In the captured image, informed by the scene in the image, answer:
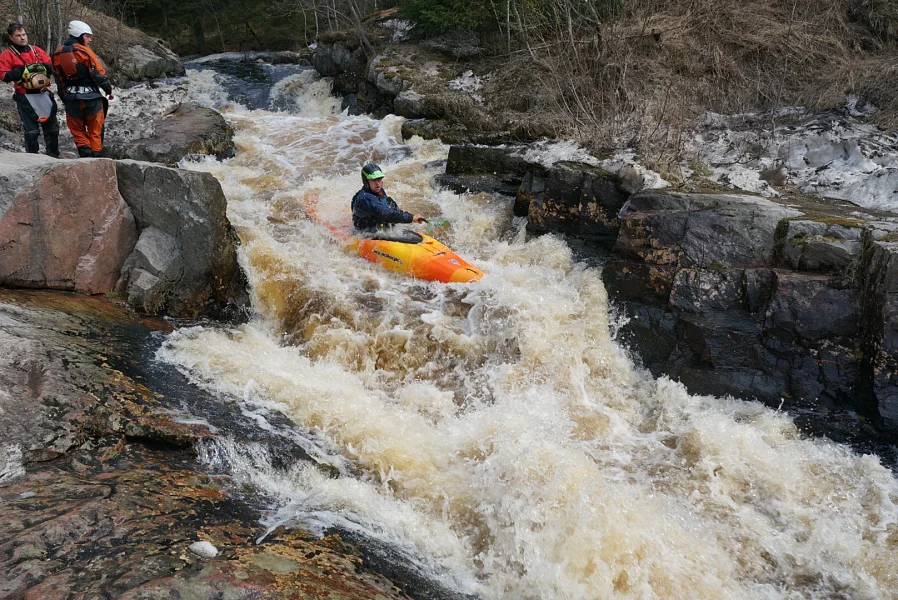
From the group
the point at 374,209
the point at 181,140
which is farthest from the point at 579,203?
the point at 181,140

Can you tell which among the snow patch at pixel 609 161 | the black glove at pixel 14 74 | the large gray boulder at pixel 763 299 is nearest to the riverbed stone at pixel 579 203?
the snow patch at pixel 609 161

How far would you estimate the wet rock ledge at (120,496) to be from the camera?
7.08 feet

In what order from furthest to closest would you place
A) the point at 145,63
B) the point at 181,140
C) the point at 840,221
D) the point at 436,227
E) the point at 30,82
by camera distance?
the point at 145,63 → the point at 181,140 → the point at 436,227 → the point at 30,82 → the point at 840,221

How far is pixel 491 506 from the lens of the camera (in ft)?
11.5

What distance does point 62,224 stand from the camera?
15.3ft

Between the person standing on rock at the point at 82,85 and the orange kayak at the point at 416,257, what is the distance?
290 centimetres

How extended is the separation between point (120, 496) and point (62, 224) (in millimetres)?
3016

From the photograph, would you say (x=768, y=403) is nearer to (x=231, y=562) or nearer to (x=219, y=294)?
(x=231, y=562)

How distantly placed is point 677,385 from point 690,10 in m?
8.61

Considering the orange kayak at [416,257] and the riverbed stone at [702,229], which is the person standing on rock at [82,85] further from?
the riverbed stone at [702,229]

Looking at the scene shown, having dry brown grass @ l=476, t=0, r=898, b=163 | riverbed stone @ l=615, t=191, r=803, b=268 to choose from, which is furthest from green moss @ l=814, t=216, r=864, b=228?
dry brown grass @ l=476, t=0, r=898, b=163

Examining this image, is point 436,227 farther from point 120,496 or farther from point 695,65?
point 695,65

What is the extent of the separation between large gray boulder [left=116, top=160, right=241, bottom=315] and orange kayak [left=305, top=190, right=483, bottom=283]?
1653 mm

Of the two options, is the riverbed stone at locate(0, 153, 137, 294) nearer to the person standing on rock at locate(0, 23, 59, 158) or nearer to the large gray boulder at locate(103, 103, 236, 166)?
the person standing on rock at locate(0, 23, 59, 158)
